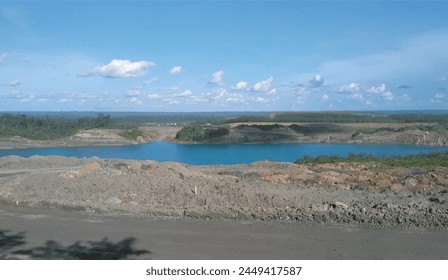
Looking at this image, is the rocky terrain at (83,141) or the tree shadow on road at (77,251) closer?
the tree shadow on road at (77,251)

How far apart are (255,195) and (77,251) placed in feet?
14.3

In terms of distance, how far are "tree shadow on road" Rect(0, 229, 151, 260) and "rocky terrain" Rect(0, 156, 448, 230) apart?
215 cm

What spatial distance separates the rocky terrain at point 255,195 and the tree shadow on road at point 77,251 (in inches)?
84.8

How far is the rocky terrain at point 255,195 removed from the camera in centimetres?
897

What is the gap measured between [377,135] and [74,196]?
4239 cm

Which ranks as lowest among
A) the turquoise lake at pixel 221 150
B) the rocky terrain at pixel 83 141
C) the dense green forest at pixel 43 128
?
the turquoise lake at pixel 221 150

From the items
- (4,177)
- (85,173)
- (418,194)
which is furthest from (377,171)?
(4,177)

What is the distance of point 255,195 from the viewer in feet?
33.3

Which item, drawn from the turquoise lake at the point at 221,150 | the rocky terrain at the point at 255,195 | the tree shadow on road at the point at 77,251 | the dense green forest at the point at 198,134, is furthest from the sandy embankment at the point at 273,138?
the tree shadow on road at the point at 77,251

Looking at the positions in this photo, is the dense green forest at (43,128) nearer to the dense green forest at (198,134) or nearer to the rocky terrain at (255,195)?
the dense green forest at (198,134)

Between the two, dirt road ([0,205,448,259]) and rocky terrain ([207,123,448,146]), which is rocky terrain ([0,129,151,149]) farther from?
dirt road ([0,205,448,259])

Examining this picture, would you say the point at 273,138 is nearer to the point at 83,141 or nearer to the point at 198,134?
the point at 198,134

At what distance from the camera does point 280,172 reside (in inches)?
567

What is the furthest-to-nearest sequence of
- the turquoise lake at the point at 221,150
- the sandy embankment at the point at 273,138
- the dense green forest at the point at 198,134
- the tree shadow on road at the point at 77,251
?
the dense green forest at the point at 198,134
the sandy embankment at the point at 273,138
the turquoise lake at the point at 221,150
the tree shadow on road at the point at 77,251
